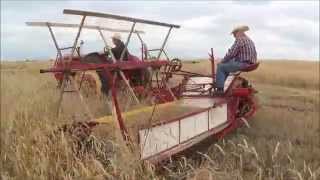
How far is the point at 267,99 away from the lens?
16.5 metres

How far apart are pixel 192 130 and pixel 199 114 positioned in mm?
367

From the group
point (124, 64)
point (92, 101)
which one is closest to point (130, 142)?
point (124, 64)

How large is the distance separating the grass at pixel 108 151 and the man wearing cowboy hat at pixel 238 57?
111cm

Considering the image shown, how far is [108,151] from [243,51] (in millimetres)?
→ 5411

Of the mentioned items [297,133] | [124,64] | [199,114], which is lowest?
[297,133]

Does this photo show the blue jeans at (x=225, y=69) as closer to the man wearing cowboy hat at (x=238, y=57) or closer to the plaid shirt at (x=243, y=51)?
the man wearing cowboy hat at (x=238, y=57)

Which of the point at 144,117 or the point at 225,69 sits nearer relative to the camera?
the point at 144,117

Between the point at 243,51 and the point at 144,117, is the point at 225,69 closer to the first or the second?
the point at 243,51

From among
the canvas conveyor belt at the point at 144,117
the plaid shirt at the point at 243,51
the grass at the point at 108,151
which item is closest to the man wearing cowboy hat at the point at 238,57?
the plaid shirt at the point at 243,51

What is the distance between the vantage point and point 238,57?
11.2m

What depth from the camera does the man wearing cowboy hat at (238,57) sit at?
36.3 ft

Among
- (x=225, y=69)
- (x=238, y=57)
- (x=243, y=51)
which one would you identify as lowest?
(x=225, y=69)

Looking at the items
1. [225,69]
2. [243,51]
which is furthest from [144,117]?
[243,51]

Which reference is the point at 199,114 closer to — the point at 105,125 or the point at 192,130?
the point at 192,130
